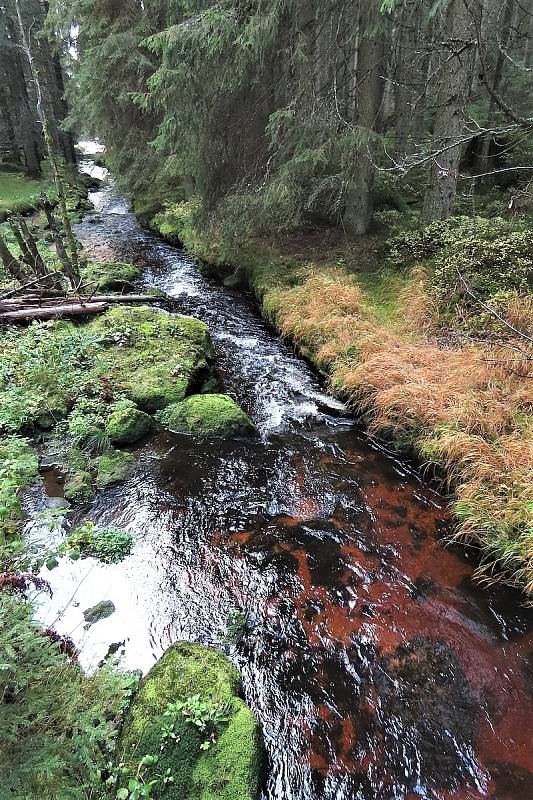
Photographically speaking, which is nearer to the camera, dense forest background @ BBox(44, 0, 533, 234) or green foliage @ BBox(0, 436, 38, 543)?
green foliage @ BBox(0, 436, 38, 543)

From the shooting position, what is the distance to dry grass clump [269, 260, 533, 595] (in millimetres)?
4715

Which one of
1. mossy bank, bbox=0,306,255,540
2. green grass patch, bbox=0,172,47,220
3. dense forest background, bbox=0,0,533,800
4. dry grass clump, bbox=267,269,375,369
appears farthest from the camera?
green grass patch, bbox=0,172,47,220

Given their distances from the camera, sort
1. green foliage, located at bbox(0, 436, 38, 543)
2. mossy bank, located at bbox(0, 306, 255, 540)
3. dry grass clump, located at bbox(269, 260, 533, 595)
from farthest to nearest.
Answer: mossy bank, located at bbox(0, 306, 255, 540), dry grass clump, located at bbox(269, 260, 533, 595), green foliage, located at bbox(0, 436, 38, 543)

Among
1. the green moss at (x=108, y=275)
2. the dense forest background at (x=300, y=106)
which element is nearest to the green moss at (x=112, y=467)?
the green moss at (x=108, y=275)

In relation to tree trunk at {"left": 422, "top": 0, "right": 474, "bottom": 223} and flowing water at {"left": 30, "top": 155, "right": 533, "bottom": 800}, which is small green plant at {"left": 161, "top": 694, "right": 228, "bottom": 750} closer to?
flowing water at {"left": 30, "top": 155, "right": 533, "bottom": 800}

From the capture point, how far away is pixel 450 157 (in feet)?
29.7

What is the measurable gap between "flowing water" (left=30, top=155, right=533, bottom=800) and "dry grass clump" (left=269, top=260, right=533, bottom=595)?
39 centimetres

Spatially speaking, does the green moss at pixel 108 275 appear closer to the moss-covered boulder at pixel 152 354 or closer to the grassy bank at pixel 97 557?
the moss-covered boulder at pixel 152 354

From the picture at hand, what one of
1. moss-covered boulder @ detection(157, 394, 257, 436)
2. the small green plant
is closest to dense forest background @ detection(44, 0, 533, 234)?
moss-covered boulder @ detection(157, 394, 257, 436)

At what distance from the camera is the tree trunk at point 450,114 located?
8.24 metres

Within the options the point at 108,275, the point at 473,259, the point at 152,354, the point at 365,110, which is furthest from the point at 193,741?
the point at 365,110

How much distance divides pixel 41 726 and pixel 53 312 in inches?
309

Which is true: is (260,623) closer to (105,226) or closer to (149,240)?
(149,240)

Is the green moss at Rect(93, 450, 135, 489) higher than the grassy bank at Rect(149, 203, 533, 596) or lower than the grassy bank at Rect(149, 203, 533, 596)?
lower
